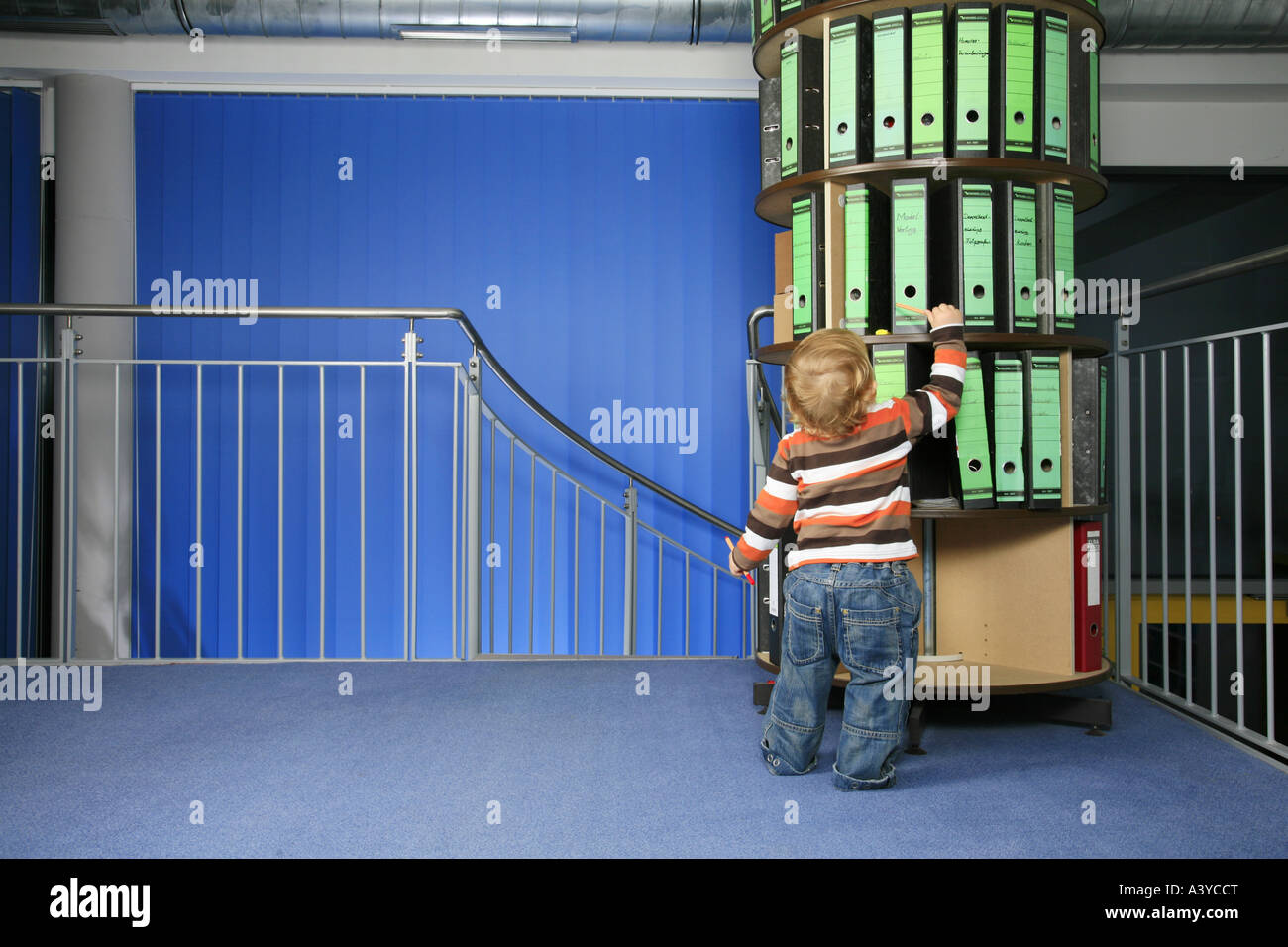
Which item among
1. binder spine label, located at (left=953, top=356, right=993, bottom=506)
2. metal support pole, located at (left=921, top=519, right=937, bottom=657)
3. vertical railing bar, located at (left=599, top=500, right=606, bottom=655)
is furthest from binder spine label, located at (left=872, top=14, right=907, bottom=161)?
vertical railing bar, located at (left=599, top=500, right=606, bottom=655)

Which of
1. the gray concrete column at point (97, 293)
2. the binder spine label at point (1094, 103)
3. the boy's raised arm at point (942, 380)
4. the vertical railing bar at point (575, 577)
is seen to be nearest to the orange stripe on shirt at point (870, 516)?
the boy's raised arm at point (942, 380)

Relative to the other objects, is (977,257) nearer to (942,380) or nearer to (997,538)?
A: (942,380)

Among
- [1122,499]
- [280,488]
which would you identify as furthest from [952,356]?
[280,488]

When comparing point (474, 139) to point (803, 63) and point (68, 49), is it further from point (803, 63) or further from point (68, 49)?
point (803, 63)

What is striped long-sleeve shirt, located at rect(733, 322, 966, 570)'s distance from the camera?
1.92 meters

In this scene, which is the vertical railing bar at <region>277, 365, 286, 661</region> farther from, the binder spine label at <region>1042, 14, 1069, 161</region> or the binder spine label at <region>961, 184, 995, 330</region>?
the binder spine label at <region>1042, 14, 1069, 161</region>

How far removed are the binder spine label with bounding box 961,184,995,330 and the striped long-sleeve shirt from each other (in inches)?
11.3

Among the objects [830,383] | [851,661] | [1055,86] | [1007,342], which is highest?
[1055,86]

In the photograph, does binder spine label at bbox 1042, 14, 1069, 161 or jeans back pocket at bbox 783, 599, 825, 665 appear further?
binder spine label at bbox 1042, 14, 1069, 161

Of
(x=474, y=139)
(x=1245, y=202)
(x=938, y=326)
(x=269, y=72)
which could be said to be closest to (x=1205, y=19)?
(x=1245, y=202)

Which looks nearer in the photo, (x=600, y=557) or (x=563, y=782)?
(x=563, y=782)

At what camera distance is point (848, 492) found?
1934 mm

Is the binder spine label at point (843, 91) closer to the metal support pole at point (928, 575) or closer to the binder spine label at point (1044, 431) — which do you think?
the binder spine label at point (1044, 431)

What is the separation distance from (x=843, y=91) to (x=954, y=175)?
1.06 feet
